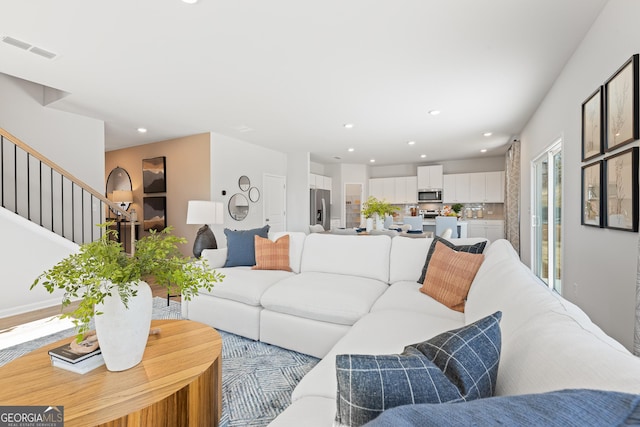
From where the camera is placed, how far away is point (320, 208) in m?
8.09

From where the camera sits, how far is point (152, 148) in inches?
246

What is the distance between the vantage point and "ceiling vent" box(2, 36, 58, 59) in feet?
8.15

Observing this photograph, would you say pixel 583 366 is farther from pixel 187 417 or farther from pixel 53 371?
pixel 53 371

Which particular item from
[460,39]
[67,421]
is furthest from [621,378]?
[460,39]

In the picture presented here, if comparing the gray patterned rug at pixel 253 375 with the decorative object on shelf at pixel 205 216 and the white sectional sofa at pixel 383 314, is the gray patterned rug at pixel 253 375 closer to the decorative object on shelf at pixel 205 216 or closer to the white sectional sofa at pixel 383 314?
the white sectional sofa at pixel 383 314

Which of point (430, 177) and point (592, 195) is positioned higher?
point (430, 177)

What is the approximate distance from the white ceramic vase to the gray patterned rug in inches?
26.1

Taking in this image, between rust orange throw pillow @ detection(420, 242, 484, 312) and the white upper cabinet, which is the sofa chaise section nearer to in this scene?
rust orange throw pillow @ detection(420, 242, 484, 312)

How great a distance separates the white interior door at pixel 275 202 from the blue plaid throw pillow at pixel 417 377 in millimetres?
6199

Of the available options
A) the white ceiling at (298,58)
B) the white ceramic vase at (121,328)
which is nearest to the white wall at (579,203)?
the white ceiling at (298,58)

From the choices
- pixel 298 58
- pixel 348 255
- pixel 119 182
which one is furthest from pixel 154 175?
pixel 348 255

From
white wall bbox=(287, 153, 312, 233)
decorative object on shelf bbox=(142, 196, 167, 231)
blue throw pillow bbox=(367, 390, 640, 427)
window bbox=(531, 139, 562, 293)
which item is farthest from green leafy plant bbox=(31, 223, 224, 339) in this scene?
white wall bbox=(287, 153, 312, 233)

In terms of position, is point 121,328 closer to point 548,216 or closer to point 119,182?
point 548,216

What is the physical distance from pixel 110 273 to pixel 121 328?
0.25 m
